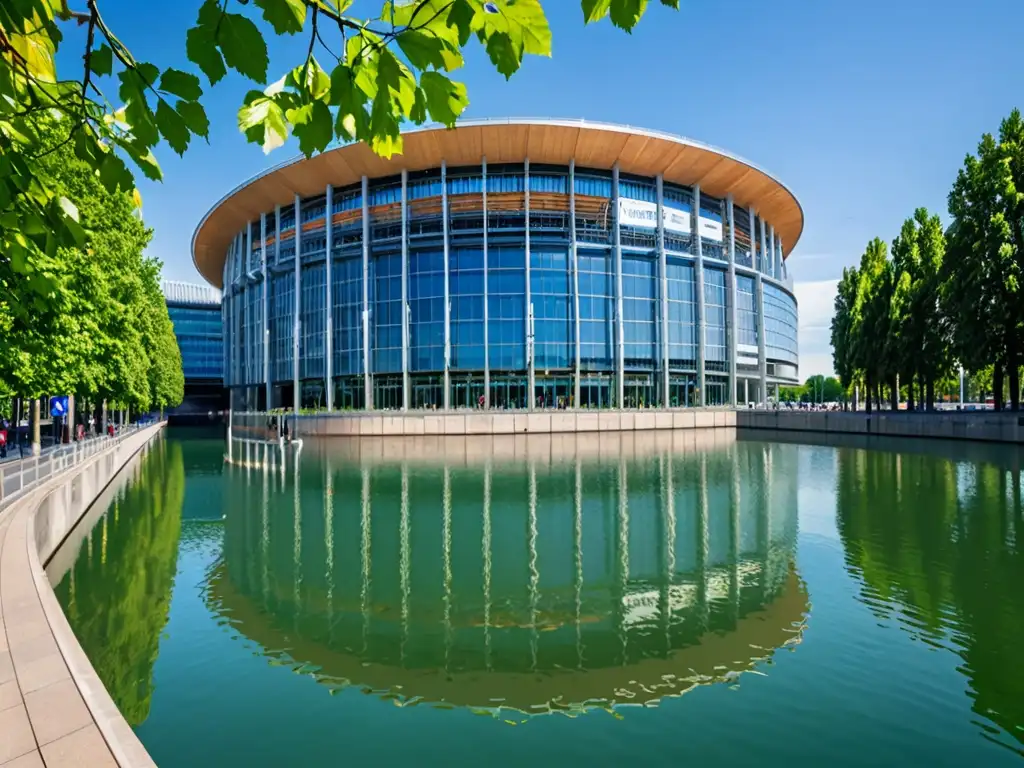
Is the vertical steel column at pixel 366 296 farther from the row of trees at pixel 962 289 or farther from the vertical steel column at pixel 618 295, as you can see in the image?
the row of trees at pixel 962 289

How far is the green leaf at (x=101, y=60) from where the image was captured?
2.67 m

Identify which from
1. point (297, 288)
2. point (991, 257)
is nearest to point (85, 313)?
point (297, 288)

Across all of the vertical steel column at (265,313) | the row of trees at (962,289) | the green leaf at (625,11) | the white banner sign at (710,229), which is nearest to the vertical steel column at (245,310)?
the vertical steel column at (265,313)

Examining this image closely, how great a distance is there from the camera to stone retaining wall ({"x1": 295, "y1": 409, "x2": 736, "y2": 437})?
4819 cm

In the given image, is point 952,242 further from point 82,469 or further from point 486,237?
point 82,469

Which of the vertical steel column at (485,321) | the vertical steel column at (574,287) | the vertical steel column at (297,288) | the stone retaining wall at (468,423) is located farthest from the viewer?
the vertical steel column at (297,288)

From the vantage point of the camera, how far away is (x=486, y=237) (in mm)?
55125

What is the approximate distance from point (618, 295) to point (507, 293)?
10.3 meters

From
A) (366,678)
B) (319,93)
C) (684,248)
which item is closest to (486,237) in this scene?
(684,248)

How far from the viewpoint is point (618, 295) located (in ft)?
188

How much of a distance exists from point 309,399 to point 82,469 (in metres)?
44.8

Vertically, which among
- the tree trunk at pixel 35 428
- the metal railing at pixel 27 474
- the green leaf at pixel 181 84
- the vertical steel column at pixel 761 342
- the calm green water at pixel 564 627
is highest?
the vertical steel column at pixel 761 342

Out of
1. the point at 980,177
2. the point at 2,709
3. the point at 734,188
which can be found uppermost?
the point at 734,188

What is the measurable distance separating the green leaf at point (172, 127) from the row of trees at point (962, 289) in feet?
151
